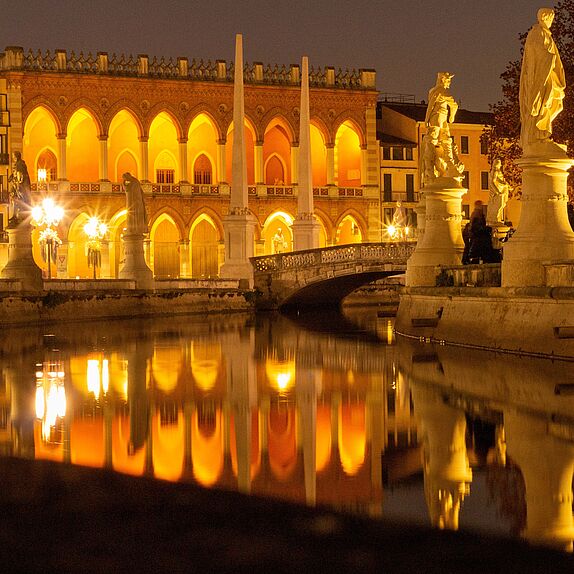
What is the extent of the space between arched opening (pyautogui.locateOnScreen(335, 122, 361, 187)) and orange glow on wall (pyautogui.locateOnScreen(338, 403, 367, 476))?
5415 centimetres

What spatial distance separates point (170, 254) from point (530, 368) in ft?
158

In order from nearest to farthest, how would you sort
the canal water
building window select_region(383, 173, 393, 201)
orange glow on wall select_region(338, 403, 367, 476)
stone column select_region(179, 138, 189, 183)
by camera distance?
the canal water
orange glow on wall select_region(338, 403, 367, 476)
stone column select_region(179, 138, 189, 183)
building window select_region(383, 173, 393, 201)

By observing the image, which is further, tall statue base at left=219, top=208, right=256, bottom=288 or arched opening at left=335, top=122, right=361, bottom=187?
arched opening at left=335, top=122, right=361, bottom=187

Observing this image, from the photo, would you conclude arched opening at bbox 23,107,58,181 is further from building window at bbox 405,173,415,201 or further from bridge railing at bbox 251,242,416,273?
building window at bbox 405,173,415,201

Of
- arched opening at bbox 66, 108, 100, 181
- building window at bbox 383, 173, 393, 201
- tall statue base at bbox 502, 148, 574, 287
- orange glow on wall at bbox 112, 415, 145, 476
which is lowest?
orange glow on wall at bbox 112, 415, 145, 476

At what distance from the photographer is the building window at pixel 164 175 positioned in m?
62.2

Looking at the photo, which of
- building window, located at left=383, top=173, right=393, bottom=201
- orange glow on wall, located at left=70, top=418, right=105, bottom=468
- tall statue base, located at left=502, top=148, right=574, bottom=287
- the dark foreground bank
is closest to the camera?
the dark foreground bank

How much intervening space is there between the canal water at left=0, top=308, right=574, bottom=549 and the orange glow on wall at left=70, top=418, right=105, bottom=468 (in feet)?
0.07

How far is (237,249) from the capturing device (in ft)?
139

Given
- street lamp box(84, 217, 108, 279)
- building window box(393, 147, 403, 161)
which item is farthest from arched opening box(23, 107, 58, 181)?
building window box(393, 147, 403, 161)

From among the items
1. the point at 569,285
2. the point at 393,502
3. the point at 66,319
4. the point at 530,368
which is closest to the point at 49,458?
the point at 393,502

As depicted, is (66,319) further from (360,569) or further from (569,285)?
(360,569)

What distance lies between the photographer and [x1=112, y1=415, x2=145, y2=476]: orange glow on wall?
7.41m

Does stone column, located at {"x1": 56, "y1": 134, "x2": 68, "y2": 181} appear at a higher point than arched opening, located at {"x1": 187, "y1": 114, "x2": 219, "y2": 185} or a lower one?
lower
